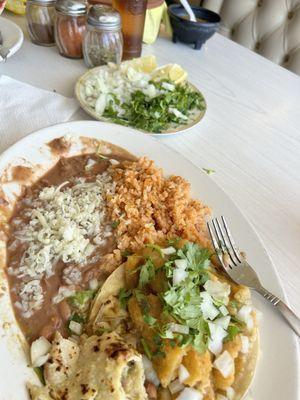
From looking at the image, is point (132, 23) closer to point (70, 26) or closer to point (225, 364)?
point (70, 26)

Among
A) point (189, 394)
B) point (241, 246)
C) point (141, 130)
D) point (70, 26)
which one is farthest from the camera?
point (70, 26)

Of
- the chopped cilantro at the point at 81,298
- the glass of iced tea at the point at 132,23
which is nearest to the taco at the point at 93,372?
the chopped cilantro at the point at 81,298

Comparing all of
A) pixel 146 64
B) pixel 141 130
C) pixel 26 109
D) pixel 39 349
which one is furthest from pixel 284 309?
pixel 146 64

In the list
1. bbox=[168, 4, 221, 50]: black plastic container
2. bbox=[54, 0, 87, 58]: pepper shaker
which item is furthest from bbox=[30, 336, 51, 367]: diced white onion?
bbox=[168, 4, 221, 50]: black plastic container

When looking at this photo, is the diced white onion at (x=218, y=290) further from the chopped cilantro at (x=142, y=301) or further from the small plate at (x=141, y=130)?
the small plate at (x=141, y=130)

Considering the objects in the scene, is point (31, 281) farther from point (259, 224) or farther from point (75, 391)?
point (259, 224)

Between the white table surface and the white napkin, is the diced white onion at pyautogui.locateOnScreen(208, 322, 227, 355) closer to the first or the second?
the white table surface
